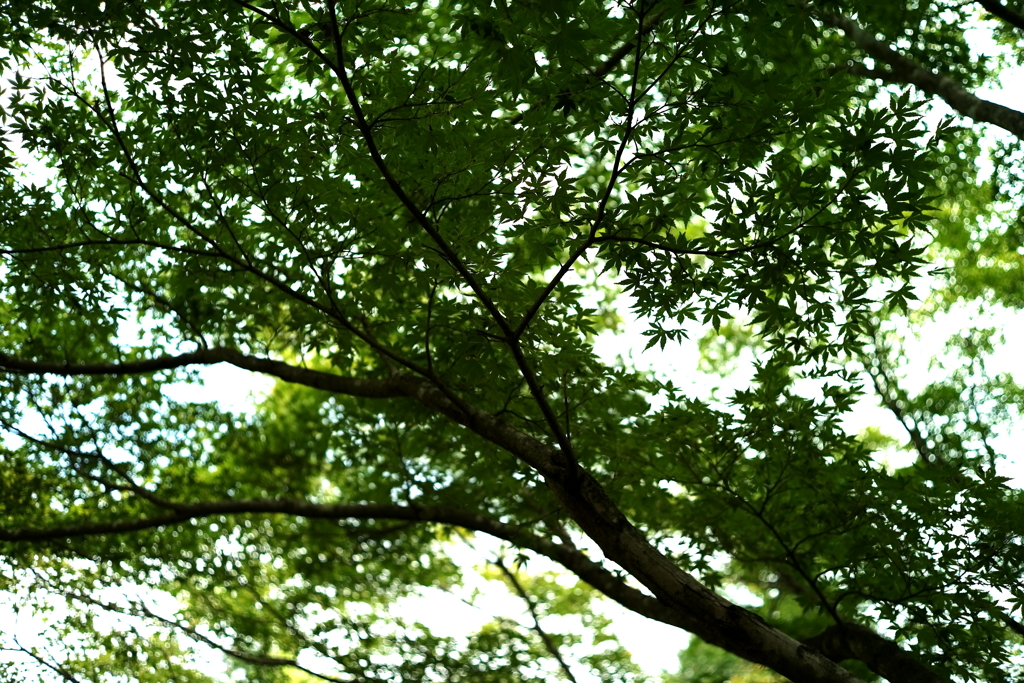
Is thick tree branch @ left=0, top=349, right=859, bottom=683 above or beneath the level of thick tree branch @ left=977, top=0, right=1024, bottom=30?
beneath

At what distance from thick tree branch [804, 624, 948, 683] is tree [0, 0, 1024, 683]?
3cm

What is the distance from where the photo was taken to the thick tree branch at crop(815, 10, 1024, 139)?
5.66 m

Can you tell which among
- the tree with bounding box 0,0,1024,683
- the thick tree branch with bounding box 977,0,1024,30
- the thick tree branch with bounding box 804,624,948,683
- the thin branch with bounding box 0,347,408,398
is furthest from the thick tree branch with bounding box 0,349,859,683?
the thick tree branch with bounding box 977,0,1024,30

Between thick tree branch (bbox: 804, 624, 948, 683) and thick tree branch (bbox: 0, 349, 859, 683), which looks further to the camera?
thick tree branch (bbox: 804, 624, 948, 683)

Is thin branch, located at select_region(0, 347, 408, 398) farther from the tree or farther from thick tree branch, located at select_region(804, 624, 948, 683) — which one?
thick tree branch, located at select_region(804, 624, 948, 683)

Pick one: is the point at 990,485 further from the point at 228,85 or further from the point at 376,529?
the point at 376,529

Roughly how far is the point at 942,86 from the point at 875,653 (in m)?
4.21

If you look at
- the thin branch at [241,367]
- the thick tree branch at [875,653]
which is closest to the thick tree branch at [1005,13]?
the thick tree branch at [875,653]

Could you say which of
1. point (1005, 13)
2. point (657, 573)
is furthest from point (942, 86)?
point (657, 573)

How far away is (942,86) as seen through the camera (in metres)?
6.02

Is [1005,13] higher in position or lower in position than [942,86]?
lower

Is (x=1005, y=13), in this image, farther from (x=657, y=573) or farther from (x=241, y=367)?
(x=241, y=367)

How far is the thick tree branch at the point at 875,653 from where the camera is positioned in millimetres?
5054

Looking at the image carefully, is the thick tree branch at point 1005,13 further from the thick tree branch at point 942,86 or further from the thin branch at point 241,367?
the thin branch at point 241,367
